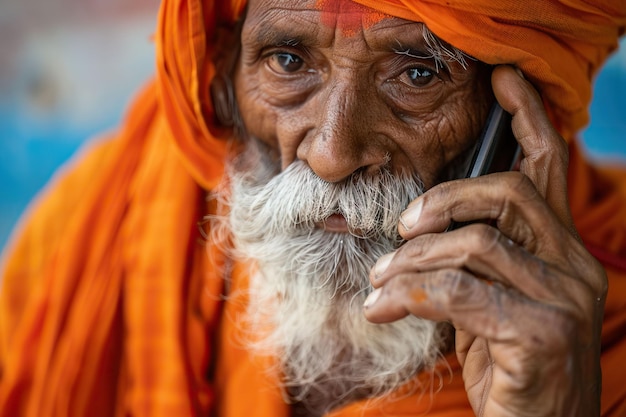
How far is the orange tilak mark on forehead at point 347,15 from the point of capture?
141cm

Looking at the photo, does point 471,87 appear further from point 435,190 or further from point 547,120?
point 435,190

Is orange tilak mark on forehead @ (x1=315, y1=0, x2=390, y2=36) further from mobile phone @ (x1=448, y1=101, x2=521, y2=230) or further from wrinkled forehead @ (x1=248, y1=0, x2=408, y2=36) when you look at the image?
mobile phone @ (x1=448, y1=101, x2=521, y2=230)

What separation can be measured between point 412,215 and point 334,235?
0.83 feet

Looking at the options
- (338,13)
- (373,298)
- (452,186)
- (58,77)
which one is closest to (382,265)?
(373,298)

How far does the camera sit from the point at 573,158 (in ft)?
6.68

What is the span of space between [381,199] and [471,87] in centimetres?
33

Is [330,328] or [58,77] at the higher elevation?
[58,77]

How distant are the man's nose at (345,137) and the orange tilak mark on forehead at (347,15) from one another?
0.38ft

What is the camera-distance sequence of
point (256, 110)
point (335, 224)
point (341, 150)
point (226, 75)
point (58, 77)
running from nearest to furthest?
point (341, 150), point (335, 224), point (256, 110), point (226, 75), point (58, 77)

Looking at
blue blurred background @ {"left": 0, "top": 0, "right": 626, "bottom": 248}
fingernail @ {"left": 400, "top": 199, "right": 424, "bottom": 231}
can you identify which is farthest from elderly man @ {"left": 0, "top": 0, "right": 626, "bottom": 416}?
blue blurred background @ {"left": 0, "top": 0, "right": 626, "bottom": 248}

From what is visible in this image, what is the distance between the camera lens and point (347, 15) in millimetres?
1420

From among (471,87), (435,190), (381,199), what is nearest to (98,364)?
(381,199)

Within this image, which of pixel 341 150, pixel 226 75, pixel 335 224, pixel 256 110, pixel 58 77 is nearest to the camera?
pixel 341 150

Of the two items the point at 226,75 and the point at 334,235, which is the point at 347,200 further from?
the point at 226,75
